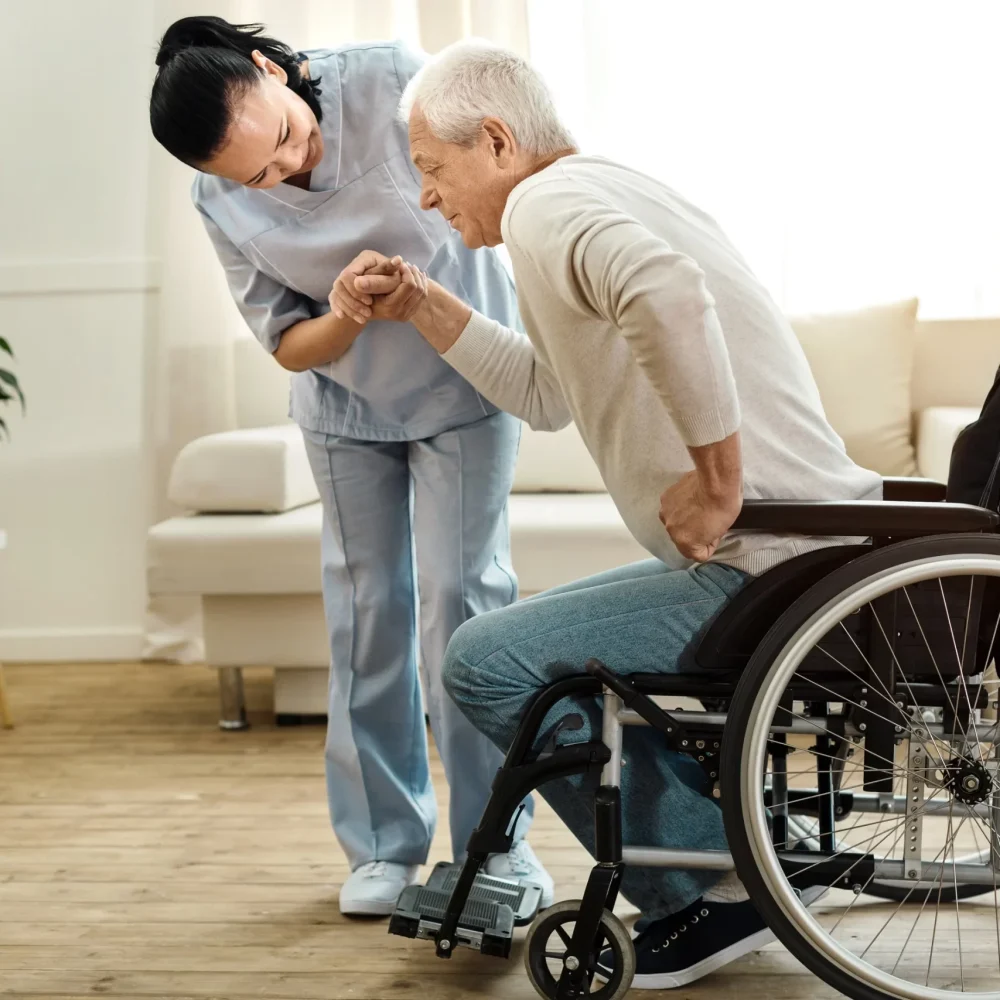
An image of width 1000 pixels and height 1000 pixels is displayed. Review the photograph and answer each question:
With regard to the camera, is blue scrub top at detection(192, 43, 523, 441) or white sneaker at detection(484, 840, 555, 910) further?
white sneaker at detection(484, 840, 555, 910)

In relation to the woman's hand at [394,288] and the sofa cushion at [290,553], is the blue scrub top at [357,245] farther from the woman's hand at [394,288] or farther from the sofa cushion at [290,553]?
the sofa cushion at [290,553]

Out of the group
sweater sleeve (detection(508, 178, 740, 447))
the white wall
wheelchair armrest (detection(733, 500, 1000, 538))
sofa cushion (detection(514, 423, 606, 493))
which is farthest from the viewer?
the white wall

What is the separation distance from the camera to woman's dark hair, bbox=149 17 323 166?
57.3 inches

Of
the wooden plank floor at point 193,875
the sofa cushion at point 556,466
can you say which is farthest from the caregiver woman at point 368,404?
the sofa cushion at point 556,466

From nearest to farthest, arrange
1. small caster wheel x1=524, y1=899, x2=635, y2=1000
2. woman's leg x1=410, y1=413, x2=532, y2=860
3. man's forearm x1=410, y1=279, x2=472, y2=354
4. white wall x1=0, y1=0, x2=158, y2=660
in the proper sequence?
small caster wheel x1=524, y1=899, x2=635, y2=1000 < man's forearm x1=410, y1=279, x2=472, y2=354 < woman's leg x1=410, y1=413, x2=532, y2=860 < white wall x1=0, y1=0, x2=158, y2=660

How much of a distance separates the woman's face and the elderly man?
196mm

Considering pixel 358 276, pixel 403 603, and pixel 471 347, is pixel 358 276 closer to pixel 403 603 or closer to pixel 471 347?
pixel 471 347

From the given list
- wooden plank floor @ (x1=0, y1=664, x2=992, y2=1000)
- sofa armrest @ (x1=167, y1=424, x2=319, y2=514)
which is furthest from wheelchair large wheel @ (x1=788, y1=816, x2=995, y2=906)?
sofa armrest @ (x1=167, y1=424, x2=319, y2=514)

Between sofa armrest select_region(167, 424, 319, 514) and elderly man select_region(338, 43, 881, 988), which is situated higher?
elderly man select_region(338, 43, 881, 988)

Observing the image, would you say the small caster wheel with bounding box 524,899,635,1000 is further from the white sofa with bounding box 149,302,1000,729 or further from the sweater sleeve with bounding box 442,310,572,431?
the white sofa with bounding box 149,302,1000,729

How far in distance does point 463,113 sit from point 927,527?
64 centimetres

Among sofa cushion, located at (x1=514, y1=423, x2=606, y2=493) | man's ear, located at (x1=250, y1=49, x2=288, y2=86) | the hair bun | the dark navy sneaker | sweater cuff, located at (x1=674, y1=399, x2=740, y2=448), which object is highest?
the hair bun

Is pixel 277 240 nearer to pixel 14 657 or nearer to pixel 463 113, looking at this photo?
pixel 463 113

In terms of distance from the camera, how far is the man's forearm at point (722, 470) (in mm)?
1230
